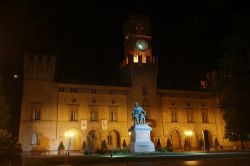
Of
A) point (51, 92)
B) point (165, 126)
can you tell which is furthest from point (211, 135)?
point (51, 92)

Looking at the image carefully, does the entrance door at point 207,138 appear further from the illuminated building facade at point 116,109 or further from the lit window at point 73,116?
the lit window at point 73,116

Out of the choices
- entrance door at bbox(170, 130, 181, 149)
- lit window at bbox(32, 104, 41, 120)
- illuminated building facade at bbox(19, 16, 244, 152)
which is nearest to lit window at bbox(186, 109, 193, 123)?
illuminated building facade at bbox(19, 16, 244, 152)

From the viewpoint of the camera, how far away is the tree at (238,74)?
15.8 m

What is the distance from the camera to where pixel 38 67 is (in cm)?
4609

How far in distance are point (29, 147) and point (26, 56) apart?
48.6ft

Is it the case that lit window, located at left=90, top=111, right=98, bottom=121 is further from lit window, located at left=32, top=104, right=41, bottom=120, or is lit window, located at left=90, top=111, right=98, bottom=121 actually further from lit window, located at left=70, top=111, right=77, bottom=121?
lit window, located at left=32, top=104, right=41, bottom=120

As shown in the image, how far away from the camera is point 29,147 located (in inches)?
1644

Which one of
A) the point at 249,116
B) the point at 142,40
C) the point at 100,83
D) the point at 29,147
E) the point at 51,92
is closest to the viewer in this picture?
the point at 249,116

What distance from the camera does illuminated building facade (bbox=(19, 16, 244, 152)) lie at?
44031 millimetres

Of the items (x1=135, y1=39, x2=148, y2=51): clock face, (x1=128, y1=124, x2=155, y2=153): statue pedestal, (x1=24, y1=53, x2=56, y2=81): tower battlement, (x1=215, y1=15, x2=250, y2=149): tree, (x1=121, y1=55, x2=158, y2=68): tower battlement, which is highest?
(x1=135, y1=39, x2=148, y2=51): clock face

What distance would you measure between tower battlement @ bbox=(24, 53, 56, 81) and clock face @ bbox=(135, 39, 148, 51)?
17324mm

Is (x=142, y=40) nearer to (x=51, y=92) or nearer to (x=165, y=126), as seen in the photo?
(x=165, y=126)

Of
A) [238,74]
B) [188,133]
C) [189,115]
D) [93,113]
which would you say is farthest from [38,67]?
[238,74]

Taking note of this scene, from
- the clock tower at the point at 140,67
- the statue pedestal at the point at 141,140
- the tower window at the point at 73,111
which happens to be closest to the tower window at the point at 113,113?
the clock tower at the point at 140,67
